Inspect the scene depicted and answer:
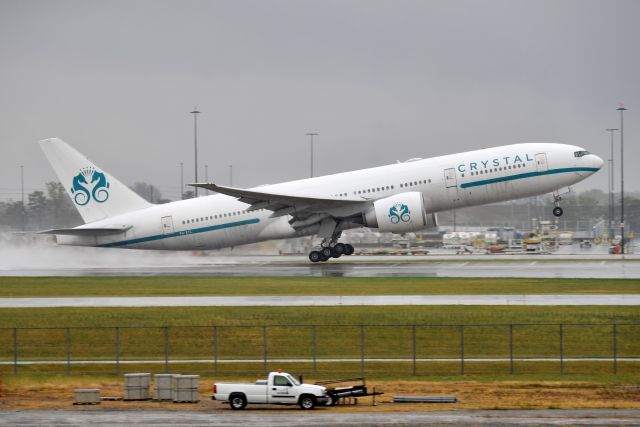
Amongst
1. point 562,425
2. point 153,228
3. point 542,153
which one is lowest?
point 562,425

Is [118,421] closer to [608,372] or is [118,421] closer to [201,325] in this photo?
[201,325]

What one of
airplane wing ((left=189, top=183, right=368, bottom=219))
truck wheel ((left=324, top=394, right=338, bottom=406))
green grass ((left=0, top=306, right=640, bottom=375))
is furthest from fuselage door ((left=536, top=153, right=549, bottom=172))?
truck wheel ((left=324, top=394, right=338, bottom=406))

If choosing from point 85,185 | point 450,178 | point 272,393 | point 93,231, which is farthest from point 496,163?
point 272,393

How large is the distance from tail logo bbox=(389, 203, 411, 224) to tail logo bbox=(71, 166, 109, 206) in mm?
18083

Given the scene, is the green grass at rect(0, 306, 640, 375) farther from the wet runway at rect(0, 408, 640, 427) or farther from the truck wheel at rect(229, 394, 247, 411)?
the wet runway at rect(0, 408, 640, 427)

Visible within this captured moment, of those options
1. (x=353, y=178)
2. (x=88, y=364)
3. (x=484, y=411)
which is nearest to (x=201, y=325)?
(x=88, y=364)

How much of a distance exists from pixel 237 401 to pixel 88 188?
37.4m

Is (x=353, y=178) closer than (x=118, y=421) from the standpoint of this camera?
No

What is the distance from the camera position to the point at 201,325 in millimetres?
37844

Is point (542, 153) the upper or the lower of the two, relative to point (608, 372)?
upper

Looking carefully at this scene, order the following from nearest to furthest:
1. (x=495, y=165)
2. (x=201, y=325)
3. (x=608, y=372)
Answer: (x=608, y=372) → (x=201, y=325) → (x=495, y=165)

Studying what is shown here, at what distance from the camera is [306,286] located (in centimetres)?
4769

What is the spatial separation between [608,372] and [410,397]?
7491 mm

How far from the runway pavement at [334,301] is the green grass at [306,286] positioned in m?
1.53
